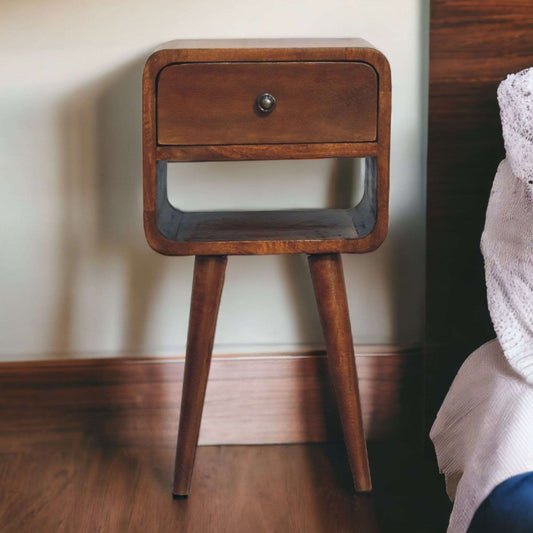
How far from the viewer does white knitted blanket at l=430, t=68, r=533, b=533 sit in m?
0.98

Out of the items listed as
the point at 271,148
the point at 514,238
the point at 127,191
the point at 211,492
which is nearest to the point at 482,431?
the point at 514,238

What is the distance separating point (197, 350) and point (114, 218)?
0.35 m

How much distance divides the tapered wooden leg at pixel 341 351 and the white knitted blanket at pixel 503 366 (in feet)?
0.73

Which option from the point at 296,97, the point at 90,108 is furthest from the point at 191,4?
the point at 296,97

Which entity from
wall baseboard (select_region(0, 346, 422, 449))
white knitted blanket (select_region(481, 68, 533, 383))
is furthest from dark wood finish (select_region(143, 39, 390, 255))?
wall baseboard (select_region(0, 346, 422, 449))

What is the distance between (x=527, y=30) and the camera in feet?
4.71

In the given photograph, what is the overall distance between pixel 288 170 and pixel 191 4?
346mm

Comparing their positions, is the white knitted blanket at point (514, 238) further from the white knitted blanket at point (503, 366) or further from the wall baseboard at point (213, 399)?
the wall baseboard at point (213, 399)

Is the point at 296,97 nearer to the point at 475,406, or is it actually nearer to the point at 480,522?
the point at 475,406

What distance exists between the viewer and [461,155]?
4.88ft

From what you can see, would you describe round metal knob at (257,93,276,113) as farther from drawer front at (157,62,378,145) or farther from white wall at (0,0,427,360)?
white wall at (0,0,427,360)

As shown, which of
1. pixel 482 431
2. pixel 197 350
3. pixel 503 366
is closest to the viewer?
pixel 482 431

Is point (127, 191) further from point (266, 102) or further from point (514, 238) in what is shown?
point (514, 238)

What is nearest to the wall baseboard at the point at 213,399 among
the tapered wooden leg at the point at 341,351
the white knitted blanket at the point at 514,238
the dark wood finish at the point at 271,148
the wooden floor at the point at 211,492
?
the wooden floor at the point at 211,492
